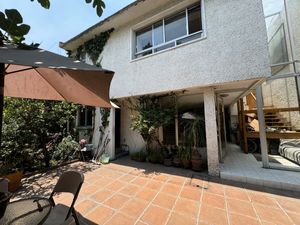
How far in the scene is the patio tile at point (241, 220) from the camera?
3.34 meters

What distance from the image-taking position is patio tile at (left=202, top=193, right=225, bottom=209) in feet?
13.1

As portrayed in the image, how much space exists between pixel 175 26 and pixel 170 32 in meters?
0.34

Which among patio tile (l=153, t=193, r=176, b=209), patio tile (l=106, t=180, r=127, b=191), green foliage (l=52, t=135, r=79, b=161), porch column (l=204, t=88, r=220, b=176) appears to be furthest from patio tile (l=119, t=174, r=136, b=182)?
green foliage (l=52, t=135, r=79, b=161)

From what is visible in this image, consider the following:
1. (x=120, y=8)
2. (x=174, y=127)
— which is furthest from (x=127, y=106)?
(x=120, y=8)

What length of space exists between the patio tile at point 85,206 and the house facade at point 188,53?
4359 millimetres

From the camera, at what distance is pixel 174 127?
8312 millimetres

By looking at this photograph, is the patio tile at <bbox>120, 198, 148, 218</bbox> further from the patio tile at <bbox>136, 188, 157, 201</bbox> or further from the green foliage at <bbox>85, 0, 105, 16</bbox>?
the green foliage at <bbox>85, 0, 105, 16</bbox>

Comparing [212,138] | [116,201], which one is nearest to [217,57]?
[212,138]

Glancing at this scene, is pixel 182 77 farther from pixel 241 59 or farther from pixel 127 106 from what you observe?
pixel 127 106

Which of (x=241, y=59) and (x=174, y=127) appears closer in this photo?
(x=241, y=59)

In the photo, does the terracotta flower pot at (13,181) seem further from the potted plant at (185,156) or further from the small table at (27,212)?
the potted plant at (185,156)

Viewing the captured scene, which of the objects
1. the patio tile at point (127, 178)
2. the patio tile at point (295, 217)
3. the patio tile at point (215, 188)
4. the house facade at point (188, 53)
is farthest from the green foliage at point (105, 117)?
the patio tile at point (295, 217)

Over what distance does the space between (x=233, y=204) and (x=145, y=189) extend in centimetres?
262

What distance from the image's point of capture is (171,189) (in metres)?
4.92
